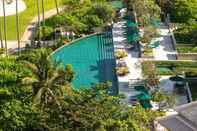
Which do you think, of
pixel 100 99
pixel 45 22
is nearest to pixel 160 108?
pixel 100 99

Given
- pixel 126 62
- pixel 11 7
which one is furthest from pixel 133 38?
pixel 11 7

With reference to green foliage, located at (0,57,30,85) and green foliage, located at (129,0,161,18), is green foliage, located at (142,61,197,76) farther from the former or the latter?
green foliage, located at (0,57,30,85)

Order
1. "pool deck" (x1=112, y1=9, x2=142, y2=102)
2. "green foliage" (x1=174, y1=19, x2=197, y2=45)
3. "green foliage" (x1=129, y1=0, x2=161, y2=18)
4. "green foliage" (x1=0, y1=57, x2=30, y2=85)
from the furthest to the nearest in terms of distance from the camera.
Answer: "green foliage" (x1=129, y1=0, x2=161, y2=18) → "green foliage" (x1=174, y1=19, x2=197, y2=45) → "pool deck" (x1=112, y1=9, x2=142, y2=102) → "green foliage" (x1=0, y1=57, x2=30, y2=85)

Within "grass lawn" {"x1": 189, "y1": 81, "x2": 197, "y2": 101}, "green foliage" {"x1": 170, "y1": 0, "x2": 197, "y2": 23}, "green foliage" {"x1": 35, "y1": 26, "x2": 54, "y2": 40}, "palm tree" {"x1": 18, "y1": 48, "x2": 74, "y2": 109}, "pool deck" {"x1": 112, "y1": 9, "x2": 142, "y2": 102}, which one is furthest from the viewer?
"green foliage" {"x1": 170, "y1": 0, "x2": 197, "y2": 23}

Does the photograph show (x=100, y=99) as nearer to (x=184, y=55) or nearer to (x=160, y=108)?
(x=160, y=108)

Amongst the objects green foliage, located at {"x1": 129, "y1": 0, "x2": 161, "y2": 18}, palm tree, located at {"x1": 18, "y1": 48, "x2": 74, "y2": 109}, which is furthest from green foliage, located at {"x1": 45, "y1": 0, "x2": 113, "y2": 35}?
palm tree, located at {"x1": 18, "y1": 48, "x2": 74, "y2": 109}

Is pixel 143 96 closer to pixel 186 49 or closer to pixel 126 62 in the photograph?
pixel 126 62
